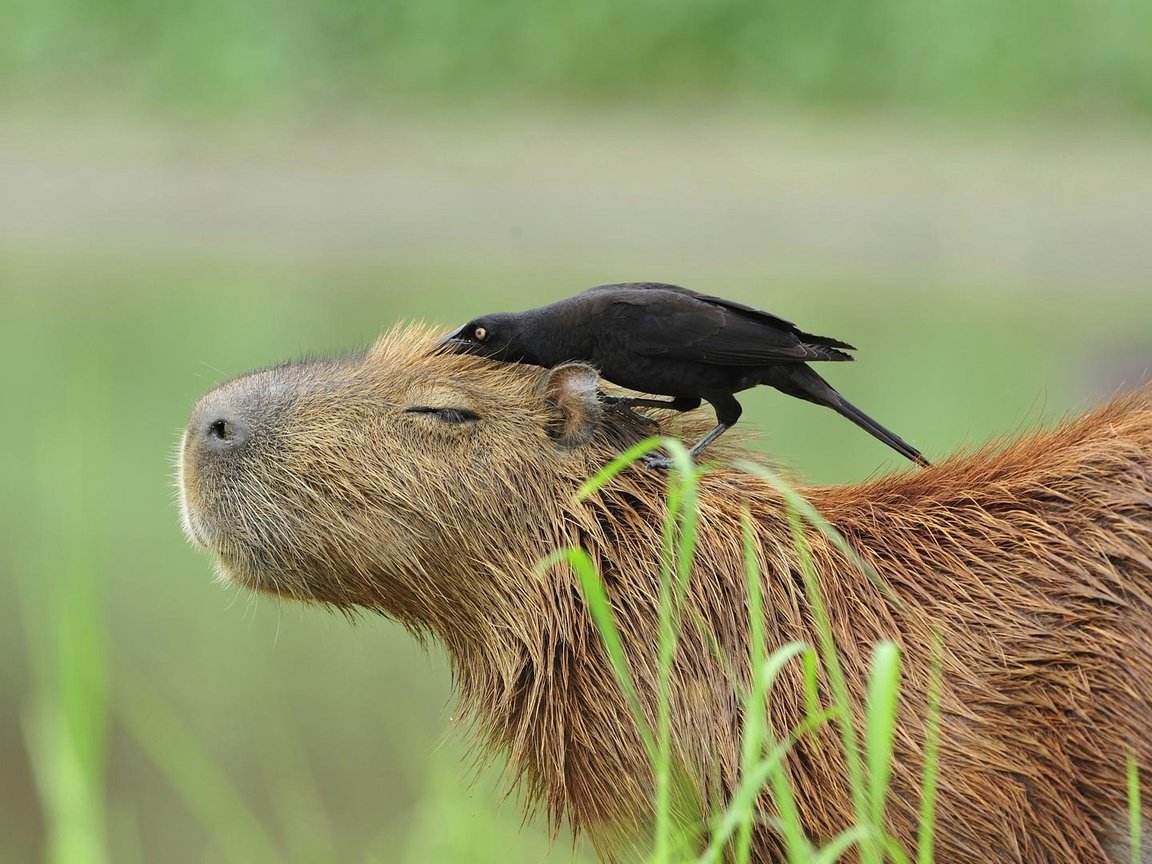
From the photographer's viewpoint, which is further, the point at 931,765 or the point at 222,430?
the point at 222,430

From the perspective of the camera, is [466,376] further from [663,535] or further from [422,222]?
[422,222]

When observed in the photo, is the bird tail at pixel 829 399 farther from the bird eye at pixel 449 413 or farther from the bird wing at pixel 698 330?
the bird eye at pixel 449 413

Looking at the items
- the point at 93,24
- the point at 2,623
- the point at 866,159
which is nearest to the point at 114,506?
the point at 2,623

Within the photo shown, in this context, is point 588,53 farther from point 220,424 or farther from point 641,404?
point 220,424

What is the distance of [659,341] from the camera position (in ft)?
9.38

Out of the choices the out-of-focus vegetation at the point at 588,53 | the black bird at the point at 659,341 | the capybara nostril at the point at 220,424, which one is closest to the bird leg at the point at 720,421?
the black bird at the point at 659,341

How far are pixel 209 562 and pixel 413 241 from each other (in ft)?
29.0

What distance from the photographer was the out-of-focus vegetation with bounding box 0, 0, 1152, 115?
15766 millimetres

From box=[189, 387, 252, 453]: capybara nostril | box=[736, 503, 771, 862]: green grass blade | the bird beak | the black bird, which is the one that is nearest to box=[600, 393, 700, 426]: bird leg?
the black bird

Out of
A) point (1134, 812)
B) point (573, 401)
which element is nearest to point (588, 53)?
point (573, 401)

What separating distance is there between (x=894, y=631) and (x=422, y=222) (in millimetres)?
10821

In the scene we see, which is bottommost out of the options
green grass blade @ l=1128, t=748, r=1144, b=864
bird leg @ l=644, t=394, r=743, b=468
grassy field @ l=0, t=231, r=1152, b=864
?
grassy field @ l=0, t=231, r=1152, b=864

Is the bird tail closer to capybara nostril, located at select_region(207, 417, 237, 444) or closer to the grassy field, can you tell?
the grassy field

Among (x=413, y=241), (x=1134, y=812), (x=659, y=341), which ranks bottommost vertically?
(x=413, y=241)
